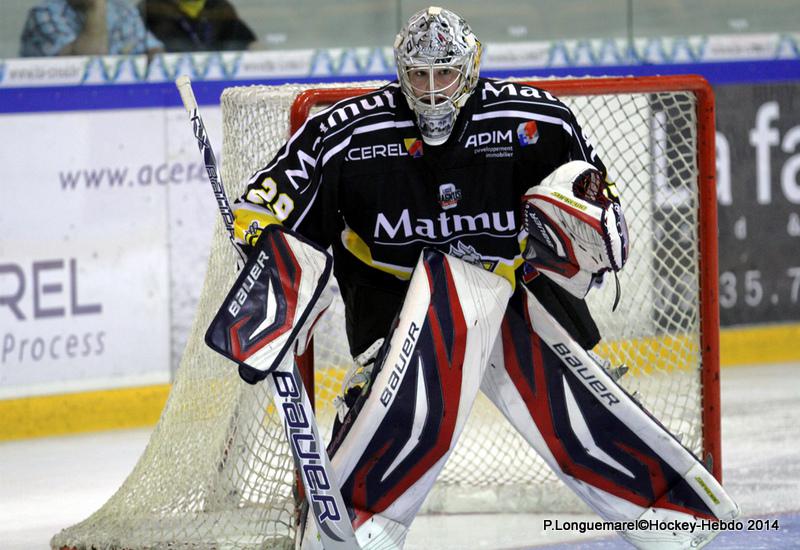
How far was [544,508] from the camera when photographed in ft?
12.5

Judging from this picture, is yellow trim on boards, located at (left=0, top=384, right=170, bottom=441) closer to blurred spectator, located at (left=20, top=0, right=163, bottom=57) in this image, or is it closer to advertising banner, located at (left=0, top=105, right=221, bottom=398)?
advertising banner, located at (left=0, top=105, right=221, bottom=398)

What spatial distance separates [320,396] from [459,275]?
143 cm

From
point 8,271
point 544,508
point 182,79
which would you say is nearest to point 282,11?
point 8,271

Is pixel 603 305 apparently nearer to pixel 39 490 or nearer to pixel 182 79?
pixel 39 490

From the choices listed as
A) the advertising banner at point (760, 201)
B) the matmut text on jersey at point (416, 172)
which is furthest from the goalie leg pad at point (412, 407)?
the advertising banner at point (760, 201)

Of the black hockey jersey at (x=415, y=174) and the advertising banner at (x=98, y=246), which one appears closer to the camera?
the black hockey jersey at (x=415, y=174)

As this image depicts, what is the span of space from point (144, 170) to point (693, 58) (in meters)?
2.29

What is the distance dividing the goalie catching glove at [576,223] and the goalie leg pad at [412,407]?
7.0 inches

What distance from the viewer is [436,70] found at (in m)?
2.74

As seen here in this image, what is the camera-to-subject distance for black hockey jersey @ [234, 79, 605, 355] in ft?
9.20

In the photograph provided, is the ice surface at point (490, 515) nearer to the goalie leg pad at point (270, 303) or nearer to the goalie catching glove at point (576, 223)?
the goalie catching glove at point (576, 223)

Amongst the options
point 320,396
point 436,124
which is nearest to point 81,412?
point 320,396

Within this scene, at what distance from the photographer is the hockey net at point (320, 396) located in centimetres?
325

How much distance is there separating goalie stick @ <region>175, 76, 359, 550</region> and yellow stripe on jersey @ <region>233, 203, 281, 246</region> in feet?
0.17
